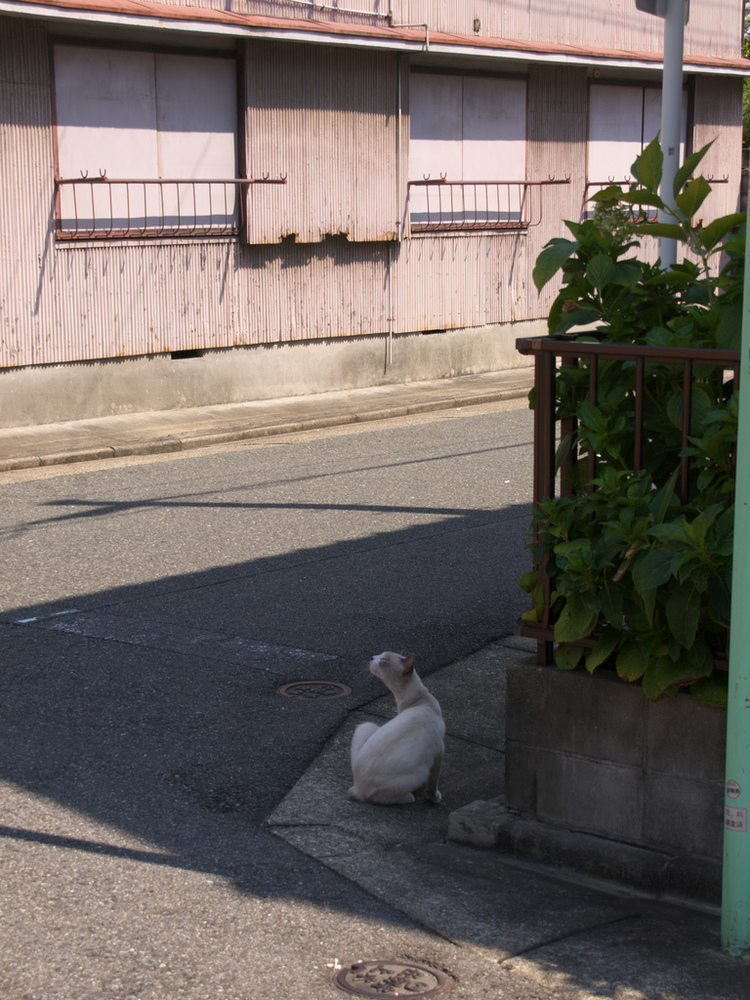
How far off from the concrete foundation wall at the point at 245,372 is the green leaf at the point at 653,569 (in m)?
11.5

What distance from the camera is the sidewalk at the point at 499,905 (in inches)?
149

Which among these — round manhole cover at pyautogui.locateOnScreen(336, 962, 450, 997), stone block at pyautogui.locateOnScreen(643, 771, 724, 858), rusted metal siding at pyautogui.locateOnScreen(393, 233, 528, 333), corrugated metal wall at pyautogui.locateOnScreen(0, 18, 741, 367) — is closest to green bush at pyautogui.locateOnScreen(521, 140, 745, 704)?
stone block at pyautogui.locateOnScreen(643, 771, 724, 858)

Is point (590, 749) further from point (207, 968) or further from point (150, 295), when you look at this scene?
point (150, 295)

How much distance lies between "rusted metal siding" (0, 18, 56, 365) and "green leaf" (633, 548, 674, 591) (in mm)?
11362

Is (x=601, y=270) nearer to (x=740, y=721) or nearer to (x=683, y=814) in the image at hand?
(x=740, y=721)

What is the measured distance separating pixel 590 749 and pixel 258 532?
565cm

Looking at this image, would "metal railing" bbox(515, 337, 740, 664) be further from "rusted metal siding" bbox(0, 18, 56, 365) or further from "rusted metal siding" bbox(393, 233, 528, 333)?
"rusted metal siding" bbox(393, 233, 528, 333)

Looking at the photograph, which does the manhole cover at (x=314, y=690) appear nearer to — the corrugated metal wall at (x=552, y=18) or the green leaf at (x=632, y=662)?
the green leaf at (x=632, y=662)

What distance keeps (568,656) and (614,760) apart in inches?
15.9

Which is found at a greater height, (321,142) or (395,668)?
(321,142)

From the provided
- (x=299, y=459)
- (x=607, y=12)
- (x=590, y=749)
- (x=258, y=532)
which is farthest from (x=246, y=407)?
(x=590, y=749)

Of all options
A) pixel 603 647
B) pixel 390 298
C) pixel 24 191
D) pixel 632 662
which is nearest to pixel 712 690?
pixel 632 662

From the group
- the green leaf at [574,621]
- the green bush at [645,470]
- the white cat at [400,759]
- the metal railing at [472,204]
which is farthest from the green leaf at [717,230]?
the metal railing at [472,204]

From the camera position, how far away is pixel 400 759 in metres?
5.11
